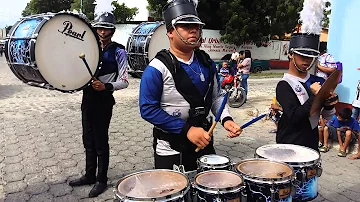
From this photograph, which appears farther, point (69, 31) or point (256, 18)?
point (256, 18)

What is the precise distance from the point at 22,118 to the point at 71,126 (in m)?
1.36

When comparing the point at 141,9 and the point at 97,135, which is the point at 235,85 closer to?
the point at 97,135

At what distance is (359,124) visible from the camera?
5.21 m

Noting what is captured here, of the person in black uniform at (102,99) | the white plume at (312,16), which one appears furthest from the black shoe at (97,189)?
the white plume at (312,16)

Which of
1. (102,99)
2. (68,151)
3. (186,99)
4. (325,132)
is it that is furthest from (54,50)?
(325,132)

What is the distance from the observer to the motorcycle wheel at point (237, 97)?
898 centimetres

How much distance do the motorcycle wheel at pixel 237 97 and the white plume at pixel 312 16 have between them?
575 centimetres

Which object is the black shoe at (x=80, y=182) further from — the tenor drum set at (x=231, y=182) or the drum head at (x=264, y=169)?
the drum head at (x=264, y=169)

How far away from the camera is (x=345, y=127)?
5195 millimetres

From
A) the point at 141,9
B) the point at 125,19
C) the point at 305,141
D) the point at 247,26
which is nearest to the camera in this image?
the point at 305,141

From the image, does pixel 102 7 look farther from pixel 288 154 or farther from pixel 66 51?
pixel 288 154

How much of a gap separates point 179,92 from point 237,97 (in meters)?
6.97

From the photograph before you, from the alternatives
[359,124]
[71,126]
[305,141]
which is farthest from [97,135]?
[359,124]

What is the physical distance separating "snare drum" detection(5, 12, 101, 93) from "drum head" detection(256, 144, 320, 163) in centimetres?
196
